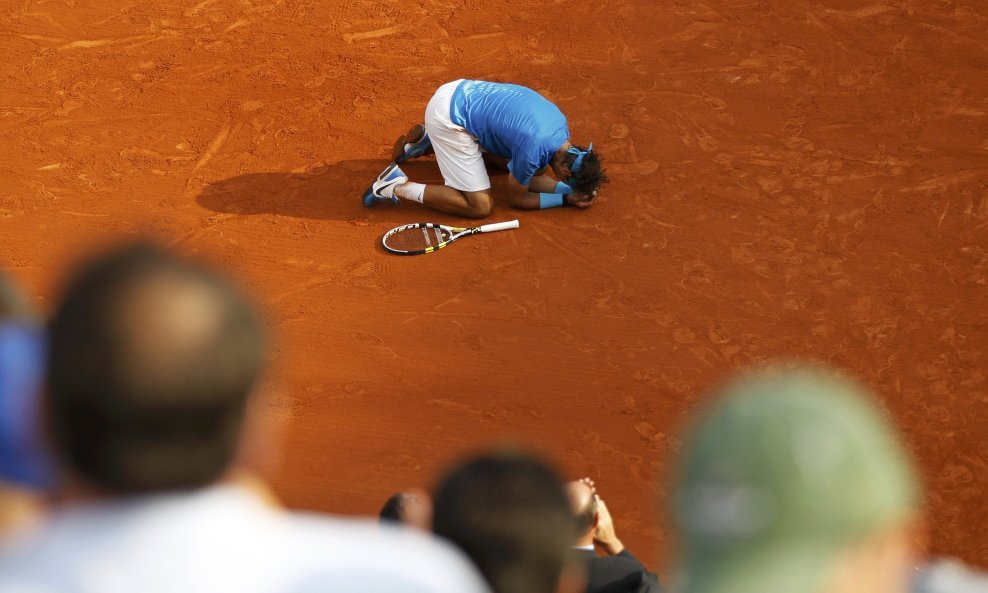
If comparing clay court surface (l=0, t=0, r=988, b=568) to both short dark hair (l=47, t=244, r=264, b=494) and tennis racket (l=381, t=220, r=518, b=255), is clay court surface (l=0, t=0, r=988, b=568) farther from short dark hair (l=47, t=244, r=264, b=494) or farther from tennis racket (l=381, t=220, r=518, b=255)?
short dark hair (l=47, t=244, r=264, b=494)

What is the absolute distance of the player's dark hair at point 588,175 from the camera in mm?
8047

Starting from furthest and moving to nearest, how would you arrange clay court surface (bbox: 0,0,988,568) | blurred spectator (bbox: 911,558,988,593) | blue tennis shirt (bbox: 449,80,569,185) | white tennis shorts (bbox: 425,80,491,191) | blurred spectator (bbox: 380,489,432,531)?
white tennis shorts (bbox: 425,80,491,191) < blue tennis shirt (bbox: 449,80,569,185) < clay court surface (bbox: 0,0,988,568) < blurred spectator (bbox: 380,489,432,531) < blurred spectator (bbox: 911,558,988,593)

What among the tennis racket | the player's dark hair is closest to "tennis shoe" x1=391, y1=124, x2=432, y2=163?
the tennis racket

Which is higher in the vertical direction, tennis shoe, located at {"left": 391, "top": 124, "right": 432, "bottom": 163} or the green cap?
the green cap

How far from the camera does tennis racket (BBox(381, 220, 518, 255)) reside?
7.95 meters

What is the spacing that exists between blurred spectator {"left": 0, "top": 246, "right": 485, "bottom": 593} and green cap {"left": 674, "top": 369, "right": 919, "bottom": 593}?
→ 49 cm

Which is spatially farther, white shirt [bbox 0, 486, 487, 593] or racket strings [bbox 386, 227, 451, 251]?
racket strings [bbox 386, 227, 451, 251]

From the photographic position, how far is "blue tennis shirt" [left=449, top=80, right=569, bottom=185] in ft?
26.6

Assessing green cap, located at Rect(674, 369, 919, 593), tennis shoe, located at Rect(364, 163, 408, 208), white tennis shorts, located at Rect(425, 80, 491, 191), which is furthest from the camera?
tennis shoe, located at Rect(364, 163, 408, 208)

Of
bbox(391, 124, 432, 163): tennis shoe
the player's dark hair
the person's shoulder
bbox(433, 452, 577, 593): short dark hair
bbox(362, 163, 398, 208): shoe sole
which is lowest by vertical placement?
bbox(362, 163, 398, 208): shoe sole

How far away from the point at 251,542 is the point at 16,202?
26.1 ft

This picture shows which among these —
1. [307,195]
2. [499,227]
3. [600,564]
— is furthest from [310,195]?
[600,564]

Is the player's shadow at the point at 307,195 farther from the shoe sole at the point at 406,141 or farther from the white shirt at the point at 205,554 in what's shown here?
the white shirt at the point at 205,554

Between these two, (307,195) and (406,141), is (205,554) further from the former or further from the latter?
(406,141)
